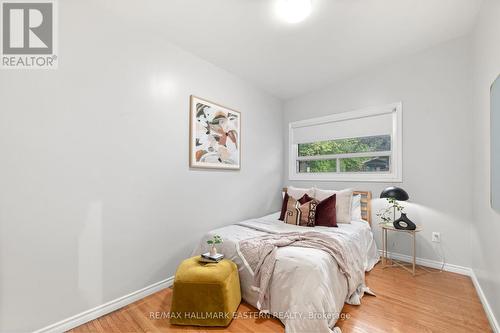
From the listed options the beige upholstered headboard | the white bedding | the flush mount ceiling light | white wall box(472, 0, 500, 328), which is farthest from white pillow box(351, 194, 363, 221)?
the flush mount ceiling light

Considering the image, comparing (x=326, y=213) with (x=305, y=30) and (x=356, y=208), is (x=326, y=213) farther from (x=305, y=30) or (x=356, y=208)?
(x=305, y=30)

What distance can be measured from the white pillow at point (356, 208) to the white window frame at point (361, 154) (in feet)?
0.94

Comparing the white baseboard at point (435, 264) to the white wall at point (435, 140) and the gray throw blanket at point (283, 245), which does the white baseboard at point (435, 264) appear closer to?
the white wall at point (435, 140)

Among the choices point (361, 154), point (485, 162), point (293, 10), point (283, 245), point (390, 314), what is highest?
point (293, 10)

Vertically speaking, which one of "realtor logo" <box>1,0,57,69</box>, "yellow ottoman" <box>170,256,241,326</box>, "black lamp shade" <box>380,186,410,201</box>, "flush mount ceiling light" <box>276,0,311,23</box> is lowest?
"yellow ottoman" <box>170,256,241,326</box>

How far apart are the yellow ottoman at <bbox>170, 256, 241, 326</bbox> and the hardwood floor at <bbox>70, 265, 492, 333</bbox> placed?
2.3 inches

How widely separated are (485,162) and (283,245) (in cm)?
191

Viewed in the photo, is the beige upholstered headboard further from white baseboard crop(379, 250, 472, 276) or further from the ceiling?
the ceiling

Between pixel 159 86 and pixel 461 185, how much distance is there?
3544 millimetres

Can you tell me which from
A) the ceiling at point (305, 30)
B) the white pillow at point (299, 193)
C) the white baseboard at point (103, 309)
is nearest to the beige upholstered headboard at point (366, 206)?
the white pillow at point (299, 193)

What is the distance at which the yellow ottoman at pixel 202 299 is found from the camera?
1722 millimetres

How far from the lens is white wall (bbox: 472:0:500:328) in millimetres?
1666

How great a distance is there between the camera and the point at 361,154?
3.35m

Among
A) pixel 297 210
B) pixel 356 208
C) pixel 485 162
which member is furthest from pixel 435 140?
pixel 297 210
